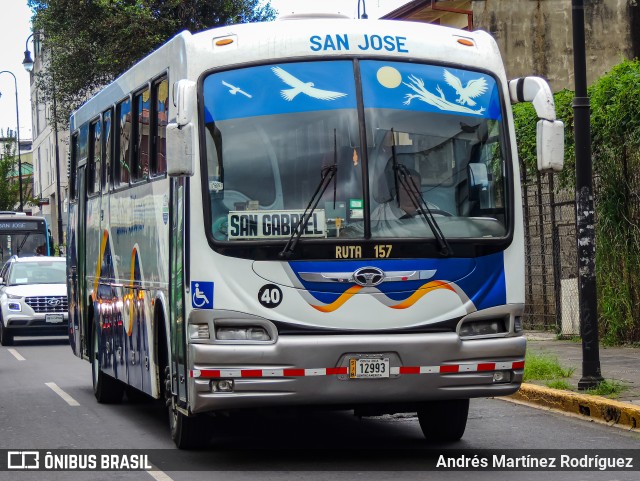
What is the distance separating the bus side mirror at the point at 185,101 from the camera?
9297mm

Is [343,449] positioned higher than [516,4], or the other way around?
[516,4]

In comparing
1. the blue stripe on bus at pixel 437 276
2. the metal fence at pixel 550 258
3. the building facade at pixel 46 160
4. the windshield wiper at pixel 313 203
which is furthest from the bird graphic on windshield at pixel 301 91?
the building facade at pixel 46 160

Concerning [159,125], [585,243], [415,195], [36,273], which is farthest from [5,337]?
[415,195]

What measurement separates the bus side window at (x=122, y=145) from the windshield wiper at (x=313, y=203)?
3469 mm

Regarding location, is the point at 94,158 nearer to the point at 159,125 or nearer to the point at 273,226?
the point at 159,125

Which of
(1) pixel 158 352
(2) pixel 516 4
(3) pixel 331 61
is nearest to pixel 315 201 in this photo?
(3) pixel 331 61

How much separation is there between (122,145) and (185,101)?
3616mm

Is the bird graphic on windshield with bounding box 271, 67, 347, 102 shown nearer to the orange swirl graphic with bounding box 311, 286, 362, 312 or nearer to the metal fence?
the orange swirl graphic with bounding box 311, 286, 362, 312

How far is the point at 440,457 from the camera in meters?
9.91

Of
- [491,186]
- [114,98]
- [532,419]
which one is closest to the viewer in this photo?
[491,186]

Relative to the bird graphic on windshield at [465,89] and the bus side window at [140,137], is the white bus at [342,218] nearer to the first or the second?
the bird graphic on windshield at [465,89]

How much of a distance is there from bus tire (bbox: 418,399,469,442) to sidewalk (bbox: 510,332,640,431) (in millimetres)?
1572

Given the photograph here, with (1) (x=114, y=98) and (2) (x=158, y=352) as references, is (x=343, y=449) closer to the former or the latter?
(2) (x=158, y=352)

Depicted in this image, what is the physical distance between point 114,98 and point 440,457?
542 centimetres
